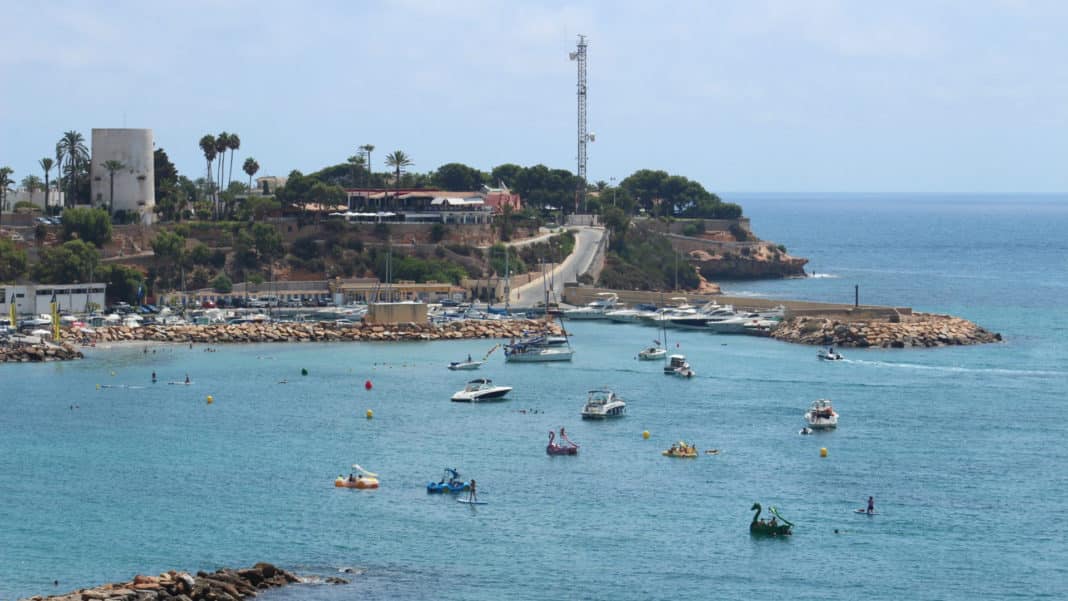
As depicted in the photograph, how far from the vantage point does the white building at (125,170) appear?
134m

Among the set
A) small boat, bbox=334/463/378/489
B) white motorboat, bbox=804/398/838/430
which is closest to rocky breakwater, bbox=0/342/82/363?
small boat, bbox=334/463/378/489

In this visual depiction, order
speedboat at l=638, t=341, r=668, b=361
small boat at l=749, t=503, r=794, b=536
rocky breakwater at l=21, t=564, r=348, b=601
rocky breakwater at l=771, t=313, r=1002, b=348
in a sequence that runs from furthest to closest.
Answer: rocky breakwater at l=771, t=313, r=1002, b=348
speedboat at l=638, t=341, r=668, b=361
small boat at l=749, t=503, r=794, b=536
rocky breakwater at l=21, t=564, r=348, b=601

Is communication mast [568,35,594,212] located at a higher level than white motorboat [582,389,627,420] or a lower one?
higher

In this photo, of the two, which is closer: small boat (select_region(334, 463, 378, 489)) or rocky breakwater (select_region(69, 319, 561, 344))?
small boat (select_region(334, 463, 378, 489))

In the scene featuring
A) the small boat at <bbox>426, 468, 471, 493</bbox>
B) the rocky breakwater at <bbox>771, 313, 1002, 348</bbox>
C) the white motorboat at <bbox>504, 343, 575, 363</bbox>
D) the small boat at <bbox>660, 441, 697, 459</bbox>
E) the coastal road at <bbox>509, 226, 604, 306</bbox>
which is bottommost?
Result: the small boat at <bbox>426, 468, 471, 493</bbox>

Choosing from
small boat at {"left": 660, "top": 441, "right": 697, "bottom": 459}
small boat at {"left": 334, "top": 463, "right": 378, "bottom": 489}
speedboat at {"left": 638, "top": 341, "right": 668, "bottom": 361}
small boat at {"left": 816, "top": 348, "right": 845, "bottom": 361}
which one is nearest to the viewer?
small boat at {"left": 334, "top": 463, "right": 378, "bottom": 489}

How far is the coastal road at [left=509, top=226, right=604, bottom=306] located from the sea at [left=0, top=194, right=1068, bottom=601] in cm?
2861

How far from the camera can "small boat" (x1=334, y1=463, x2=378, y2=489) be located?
57.2m

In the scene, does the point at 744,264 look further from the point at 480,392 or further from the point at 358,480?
the point at 358,480

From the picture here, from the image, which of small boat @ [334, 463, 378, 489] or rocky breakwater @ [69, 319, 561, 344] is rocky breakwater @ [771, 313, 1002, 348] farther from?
small boat @ [334, 463, 378, 489]

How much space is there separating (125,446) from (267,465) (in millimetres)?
7487

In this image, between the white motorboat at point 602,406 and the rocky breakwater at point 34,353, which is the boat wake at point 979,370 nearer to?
the white motorboat at point 602,406

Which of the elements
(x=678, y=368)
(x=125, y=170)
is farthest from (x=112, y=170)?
(x=678, y=368)

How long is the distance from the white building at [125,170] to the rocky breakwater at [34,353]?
4067 centimetres
